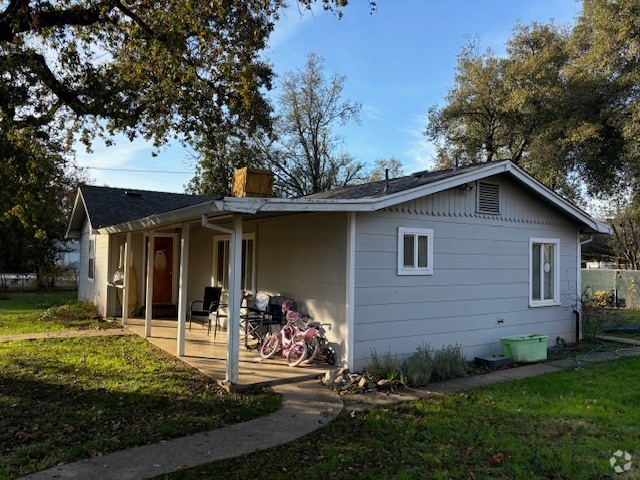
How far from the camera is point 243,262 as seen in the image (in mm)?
9656

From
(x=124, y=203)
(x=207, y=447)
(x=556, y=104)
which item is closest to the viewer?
(x=207, y=447)

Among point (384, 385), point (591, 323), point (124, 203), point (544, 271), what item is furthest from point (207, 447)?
point (124, 203)

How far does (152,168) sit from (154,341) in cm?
2487

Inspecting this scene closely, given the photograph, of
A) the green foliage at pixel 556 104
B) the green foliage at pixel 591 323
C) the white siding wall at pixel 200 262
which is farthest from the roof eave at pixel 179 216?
the green foliage at pixel 556 104

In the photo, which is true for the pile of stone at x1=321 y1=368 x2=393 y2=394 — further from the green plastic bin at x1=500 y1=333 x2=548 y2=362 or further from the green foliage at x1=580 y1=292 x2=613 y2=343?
the green foliage at x1=580 y1=292 x2=613 y2=343

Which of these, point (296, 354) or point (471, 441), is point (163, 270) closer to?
point (296, 354)

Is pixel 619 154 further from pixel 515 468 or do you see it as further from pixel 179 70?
pixel 515 468

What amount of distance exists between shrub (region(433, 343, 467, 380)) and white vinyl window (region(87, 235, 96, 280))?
438 inches

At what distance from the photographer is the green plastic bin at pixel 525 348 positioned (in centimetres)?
759

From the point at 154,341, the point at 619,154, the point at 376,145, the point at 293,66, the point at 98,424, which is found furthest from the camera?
the point at 376,145

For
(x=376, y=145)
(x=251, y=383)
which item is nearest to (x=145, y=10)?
(x=251, y=383)

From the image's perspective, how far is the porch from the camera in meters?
6.10

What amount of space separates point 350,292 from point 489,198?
3396 millimetres

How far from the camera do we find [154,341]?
29.0 ft
